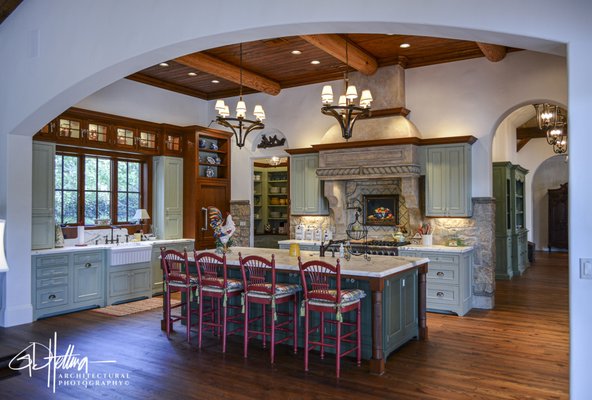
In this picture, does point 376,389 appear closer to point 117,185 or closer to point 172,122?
point 117,185

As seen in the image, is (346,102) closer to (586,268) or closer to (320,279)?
(320,279)

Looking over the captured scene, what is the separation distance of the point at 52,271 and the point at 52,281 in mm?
140

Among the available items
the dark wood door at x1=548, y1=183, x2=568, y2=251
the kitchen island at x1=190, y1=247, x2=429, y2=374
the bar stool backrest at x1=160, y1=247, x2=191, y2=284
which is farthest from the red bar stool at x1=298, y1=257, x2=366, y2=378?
the dark wood door at x1=548, y1=183, x2=568, y2=251

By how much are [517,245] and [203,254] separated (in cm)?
788

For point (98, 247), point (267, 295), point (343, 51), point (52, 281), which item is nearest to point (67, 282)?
point (52, 281)

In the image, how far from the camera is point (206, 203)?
9.10 m

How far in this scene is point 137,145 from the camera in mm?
8148

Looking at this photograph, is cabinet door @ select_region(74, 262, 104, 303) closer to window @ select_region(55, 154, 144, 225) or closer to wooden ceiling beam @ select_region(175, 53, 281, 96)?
window @ select_region(55, 154, 144, 225)

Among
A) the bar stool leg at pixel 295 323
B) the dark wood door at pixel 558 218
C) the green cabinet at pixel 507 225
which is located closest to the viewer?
the bar stool leg at pixel 295 323

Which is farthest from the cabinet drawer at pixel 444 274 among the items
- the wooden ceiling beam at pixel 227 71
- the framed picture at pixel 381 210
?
the wooden ceiling beam at pixel 227 71

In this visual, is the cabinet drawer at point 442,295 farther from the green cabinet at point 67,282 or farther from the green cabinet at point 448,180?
the green cabinet at point 67,282

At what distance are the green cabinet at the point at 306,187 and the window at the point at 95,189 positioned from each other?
2.86m

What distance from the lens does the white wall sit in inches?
115

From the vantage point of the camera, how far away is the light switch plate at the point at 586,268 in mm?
2896
